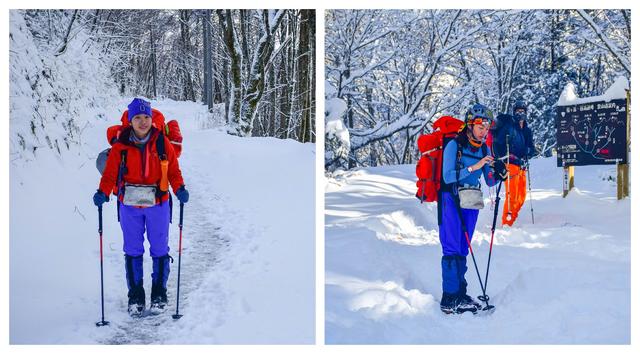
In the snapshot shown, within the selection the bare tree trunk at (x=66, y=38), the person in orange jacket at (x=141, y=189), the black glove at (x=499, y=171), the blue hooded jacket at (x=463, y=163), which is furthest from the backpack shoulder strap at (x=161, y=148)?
the black glove at (x=499, y=171)

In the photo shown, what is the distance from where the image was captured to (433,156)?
3.34m

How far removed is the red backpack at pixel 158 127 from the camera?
319 cm

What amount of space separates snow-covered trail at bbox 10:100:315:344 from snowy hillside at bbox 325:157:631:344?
1.18 ft

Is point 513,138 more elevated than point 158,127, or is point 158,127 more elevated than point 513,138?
point 513,138

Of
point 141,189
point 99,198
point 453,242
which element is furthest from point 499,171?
point 99,198

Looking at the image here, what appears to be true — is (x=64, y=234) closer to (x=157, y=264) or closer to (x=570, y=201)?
(x=157, y=264)

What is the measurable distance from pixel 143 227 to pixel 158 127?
63 centimetres

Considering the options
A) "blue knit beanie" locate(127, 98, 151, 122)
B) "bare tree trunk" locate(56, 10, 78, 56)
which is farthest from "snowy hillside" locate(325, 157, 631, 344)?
"bare tree trunk" locate(56, 10, 78, 56)

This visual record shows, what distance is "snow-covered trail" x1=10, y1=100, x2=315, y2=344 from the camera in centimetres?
315

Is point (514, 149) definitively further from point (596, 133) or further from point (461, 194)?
point (461, 194)

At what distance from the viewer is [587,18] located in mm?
5020

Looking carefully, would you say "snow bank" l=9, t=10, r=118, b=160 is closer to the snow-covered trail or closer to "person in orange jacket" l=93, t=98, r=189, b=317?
the snow-covered trail
